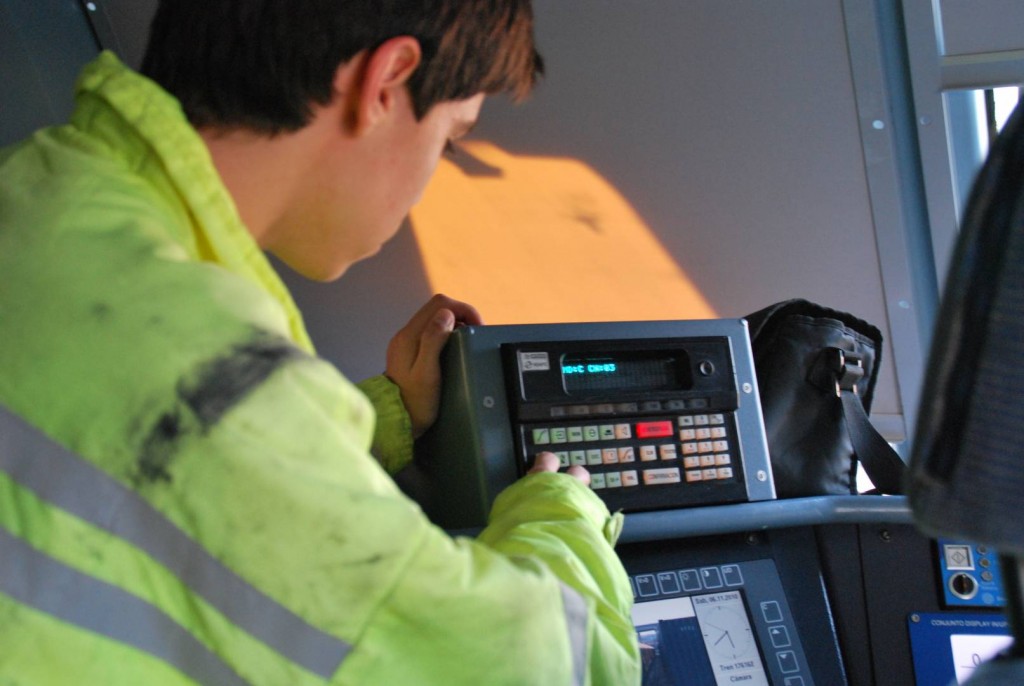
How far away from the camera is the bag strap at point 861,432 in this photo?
1.48m

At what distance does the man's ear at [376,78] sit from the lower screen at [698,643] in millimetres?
655

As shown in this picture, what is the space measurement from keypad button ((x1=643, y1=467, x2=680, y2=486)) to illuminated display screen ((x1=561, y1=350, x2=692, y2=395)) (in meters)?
0.10

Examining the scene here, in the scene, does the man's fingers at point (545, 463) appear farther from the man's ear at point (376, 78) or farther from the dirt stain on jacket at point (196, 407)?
the dirt stain on jacket at point (196, 407)

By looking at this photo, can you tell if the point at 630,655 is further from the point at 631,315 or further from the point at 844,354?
the point at 631,315

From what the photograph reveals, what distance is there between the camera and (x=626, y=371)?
1.34 meters

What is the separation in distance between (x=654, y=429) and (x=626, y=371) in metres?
0.08

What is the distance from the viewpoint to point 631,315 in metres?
2.31

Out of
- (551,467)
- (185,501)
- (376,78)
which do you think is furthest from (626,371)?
(185,501)

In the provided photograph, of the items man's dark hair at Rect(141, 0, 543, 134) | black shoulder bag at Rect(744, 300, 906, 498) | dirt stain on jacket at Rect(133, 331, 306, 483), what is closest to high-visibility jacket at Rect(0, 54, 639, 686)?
dirt stain on jacket at Rect(133, 331, 306, 483)

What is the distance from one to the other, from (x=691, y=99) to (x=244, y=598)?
161 cm

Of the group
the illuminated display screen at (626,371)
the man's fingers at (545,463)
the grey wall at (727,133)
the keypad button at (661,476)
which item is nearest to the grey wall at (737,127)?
the grey wall at (727,133)

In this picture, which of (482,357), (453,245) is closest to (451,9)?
(482,357)

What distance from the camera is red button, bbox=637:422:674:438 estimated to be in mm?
1306

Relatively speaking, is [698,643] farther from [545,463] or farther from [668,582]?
[545,463]
